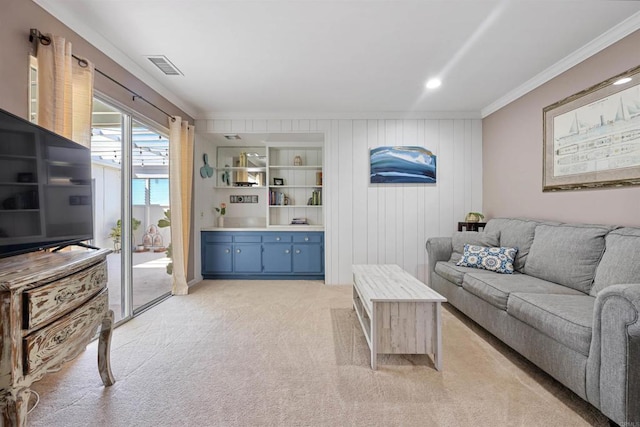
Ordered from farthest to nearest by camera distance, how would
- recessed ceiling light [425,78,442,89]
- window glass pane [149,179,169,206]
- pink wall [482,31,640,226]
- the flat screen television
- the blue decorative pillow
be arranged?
window glass pane [149,179,169,206] → recessed ceiling light [425,78,442,89] → the blue decorative pillow → pink wall [482,31,640,226] → the flat screen television

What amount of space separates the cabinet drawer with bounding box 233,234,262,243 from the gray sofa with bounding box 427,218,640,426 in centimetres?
264

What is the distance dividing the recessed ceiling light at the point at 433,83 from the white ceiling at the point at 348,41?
97 mm

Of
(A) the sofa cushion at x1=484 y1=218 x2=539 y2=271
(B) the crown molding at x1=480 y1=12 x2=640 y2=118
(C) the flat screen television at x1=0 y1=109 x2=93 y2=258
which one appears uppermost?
(B) the crown molding at x1=480 y1=12 x2=640 y2=118

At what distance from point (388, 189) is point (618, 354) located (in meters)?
3.16

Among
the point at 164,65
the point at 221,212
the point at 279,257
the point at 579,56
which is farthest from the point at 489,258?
the point at 221,212

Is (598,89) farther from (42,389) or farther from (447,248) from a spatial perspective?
(42,389)

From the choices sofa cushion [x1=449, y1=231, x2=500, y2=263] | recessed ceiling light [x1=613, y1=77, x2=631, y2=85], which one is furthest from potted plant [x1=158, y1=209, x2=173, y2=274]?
recessed ceiling light [x1=613, y1=77, x2=631, y2=85]

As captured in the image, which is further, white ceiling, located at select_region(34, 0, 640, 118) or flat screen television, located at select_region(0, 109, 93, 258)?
white ceiling, located at select_region(34, 0, 640, 118)

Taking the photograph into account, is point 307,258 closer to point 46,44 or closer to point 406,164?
point 406,164

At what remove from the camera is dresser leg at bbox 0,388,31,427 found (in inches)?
42.5

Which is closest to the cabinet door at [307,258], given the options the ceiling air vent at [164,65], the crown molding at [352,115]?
the crown molding at [352,115]

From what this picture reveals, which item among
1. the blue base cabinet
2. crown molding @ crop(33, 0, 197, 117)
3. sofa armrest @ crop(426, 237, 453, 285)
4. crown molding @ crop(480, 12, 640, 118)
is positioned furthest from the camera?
the blue base cabinet

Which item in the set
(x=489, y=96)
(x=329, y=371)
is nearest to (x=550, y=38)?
(x=489, y=96)

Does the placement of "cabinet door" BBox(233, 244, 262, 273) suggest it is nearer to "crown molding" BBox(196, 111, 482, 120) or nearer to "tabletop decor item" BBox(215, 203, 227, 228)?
"tabletop decor item" BBox(215, 203, 227, 228)
